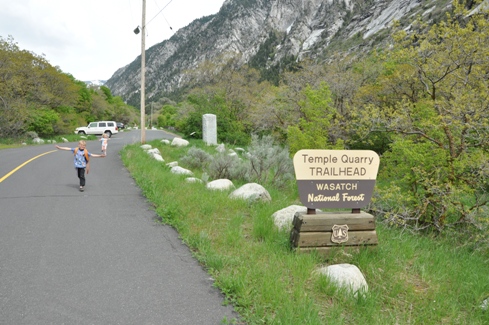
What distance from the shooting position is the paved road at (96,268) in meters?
3.16

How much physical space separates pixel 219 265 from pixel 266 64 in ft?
405

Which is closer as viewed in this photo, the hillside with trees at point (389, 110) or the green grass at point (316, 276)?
the green grass at point (316, 276)

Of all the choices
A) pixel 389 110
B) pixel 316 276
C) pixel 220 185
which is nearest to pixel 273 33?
pixel 389 110

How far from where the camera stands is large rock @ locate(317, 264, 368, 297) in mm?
3631

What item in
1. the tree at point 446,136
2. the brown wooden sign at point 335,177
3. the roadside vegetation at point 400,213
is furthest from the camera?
the tree at point 446,136

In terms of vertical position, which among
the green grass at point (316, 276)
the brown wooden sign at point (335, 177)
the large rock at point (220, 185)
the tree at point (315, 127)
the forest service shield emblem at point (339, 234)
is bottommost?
the green grass at point (316, 276)

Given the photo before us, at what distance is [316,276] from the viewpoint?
12.8 ft

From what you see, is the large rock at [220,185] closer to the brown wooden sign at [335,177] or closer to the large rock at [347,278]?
the brown wooden sign at [335,177]

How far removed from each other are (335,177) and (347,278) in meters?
1.56

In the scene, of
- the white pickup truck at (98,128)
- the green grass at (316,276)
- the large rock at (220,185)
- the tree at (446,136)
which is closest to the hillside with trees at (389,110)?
the tree at (446,136)

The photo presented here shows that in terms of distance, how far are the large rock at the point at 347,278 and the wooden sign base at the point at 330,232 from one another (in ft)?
1.88

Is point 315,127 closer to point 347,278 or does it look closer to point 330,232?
point 330,232

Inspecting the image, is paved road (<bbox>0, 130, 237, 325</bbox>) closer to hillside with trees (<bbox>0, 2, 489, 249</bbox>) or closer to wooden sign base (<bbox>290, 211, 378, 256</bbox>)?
wooden sign base (<bbox>290, 211, 378, 256</bbox>)

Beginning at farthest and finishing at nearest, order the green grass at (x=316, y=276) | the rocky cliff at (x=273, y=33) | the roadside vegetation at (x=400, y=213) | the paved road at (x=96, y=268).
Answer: the rocky cliff at (x=273, y=33) < the roadside vegetation at (x=400, y=213) < the green grass at (x=316, y=276) < the paved road at (x=96, y=268)
